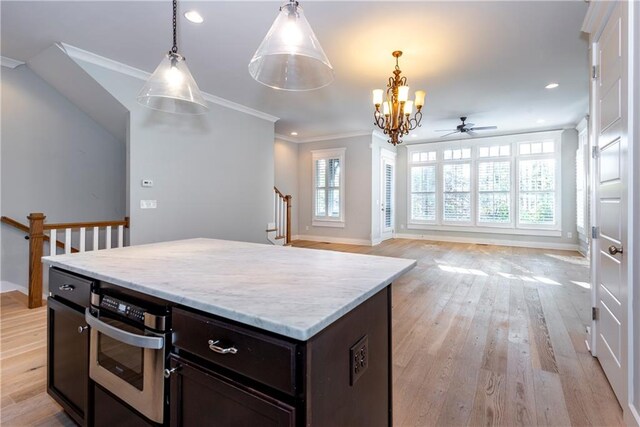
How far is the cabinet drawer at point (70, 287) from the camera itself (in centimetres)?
138

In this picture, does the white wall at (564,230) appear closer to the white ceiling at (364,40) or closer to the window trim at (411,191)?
the window trim at (411,191)

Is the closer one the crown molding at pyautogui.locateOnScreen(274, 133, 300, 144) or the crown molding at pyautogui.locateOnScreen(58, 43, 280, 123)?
the crown molding at pyautogui.locateOnScreen(58, 43, 280, 123)

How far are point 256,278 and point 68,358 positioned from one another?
116 centimetres

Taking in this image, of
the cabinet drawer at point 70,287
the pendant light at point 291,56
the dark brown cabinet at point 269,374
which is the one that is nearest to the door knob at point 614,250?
the dark brown cabinet at point 269,374

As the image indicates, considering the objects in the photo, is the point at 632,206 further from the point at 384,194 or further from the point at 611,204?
the point at 384,194

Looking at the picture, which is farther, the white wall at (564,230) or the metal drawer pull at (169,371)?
the white wall at (564,230)

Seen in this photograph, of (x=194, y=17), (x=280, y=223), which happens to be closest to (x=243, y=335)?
(x=194, y=17)

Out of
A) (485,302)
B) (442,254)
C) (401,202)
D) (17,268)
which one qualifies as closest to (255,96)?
(17,268)

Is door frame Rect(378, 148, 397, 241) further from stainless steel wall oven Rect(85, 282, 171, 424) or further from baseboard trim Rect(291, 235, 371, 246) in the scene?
stainless steel wall oven Rect(85, 282, 171, 424)

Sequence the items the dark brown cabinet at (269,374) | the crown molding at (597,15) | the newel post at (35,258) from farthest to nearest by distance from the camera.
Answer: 1. the newel post at (35,258)
2. the crown molding at (597,15)
3. the dark brown cabinet at (269,374)

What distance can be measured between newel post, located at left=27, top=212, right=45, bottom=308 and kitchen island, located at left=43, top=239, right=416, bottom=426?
2.30 metres

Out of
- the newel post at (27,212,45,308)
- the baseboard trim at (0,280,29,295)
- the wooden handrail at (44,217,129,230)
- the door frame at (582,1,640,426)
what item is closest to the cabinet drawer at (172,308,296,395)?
the door frame at (582,1,640,426)

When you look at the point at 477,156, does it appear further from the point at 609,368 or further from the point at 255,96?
the point at 609,368

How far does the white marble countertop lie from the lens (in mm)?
856
